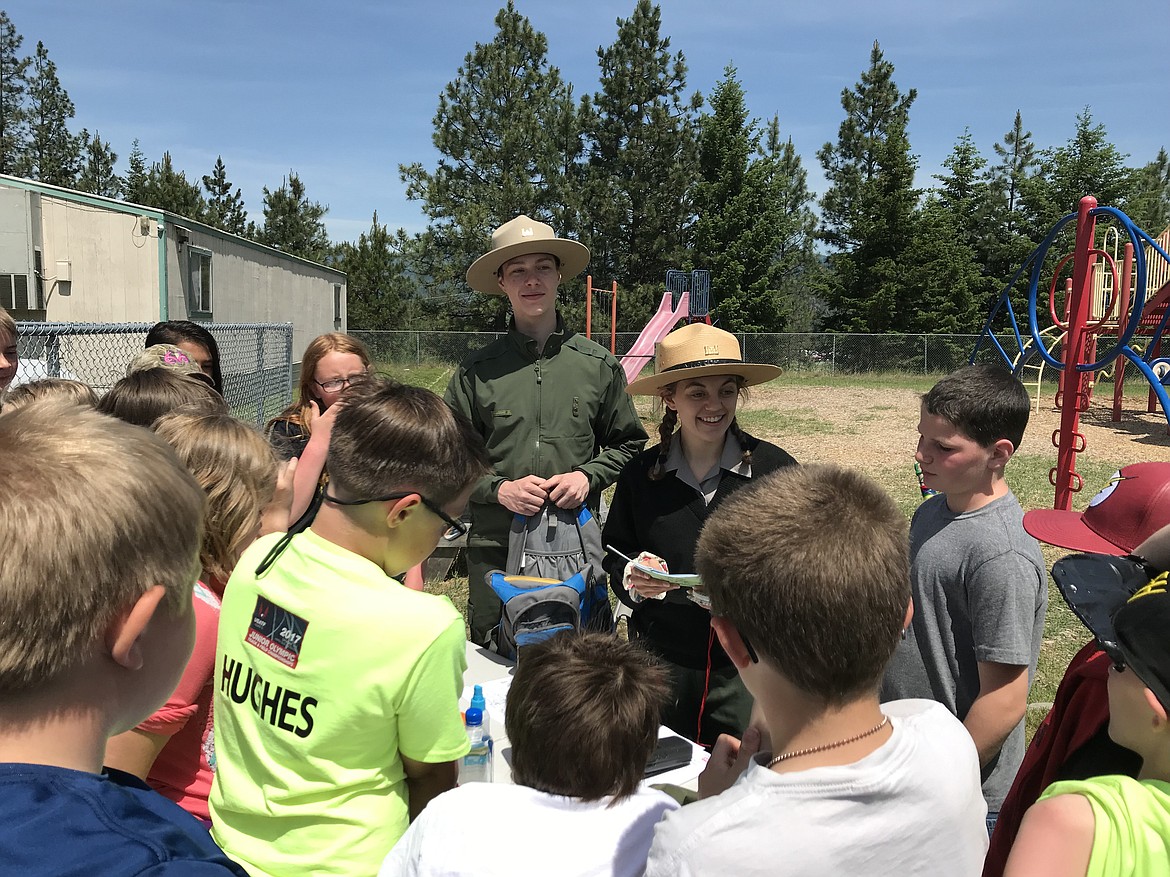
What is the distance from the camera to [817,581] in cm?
120

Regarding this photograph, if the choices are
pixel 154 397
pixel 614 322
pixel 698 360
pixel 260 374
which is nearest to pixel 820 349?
pixel 614 322

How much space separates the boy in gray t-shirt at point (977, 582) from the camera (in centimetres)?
211

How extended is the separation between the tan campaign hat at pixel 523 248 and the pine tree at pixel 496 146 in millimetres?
33846

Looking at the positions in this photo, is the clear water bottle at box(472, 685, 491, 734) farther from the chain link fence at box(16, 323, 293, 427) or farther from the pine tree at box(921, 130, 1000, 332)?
the pine tree at box(921, 130, 1000, 332)

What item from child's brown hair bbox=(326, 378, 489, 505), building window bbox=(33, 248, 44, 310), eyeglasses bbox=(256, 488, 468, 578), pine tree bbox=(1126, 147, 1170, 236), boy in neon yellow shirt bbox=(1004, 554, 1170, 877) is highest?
pine tree bbox=(1126, 147, 1170, 236)

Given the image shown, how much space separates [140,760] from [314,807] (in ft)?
1.29

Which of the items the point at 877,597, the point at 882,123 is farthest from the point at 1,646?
the point at 882,123

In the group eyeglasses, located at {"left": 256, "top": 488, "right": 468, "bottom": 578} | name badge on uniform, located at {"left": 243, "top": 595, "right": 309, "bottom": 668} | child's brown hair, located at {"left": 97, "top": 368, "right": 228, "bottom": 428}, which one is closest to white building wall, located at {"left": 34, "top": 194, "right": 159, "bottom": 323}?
child's brown hair, located at {"left": 97, "top": 368, "right": 228, "bottom": 428}

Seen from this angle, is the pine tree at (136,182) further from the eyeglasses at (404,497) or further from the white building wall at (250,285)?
the eyeglasses at (404,497)

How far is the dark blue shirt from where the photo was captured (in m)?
0.74

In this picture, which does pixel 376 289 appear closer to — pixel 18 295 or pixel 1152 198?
pixel 18 295

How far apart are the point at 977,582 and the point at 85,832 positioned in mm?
2092

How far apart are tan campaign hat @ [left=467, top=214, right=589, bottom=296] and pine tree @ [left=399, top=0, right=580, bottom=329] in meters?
33.8

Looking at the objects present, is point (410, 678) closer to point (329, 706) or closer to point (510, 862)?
point (329, 706)
